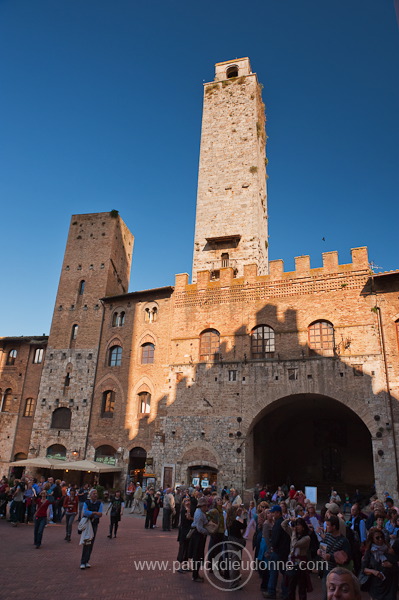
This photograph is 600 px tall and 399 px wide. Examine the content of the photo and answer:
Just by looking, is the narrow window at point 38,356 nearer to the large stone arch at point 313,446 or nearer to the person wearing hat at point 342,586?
the large stone arch at point 313,446

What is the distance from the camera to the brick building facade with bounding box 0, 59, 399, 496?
768 inches

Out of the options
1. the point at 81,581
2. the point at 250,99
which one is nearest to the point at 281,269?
the point at 250,99

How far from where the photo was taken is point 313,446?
27156 millimetres

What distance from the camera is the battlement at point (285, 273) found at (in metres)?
20.6

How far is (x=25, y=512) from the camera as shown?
14.5 meters

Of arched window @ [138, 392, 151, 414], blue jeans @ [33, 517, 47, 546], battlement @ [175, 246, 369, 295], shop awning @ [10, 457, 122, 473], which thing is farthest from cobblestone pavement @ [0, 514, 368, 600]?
battlement @ [175, 246, 369, 295]

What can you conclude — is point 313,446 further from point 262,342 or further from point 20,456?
point 20,456

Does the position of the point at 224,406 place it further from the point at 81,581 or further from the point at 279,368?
the point at 81,581

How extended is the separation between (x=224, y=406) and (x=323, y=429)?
955cm

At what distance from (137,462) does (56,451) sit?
211 inches

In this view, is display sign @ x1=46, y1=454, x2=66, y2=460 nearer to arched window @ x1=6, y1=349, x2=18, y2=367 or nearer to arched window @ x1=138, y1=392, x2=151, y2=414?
arched window @ x1=138, y1=392, x2=151, y2=414

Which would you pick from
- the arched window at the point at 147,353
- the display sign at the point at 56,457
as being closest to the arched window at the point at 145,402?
the arched window at the point at 147,353

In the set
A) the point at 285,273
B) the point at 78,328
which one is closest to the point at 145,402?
the point at 78,328

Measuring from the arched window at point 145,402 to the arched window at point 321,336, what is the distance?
9.42 metres
